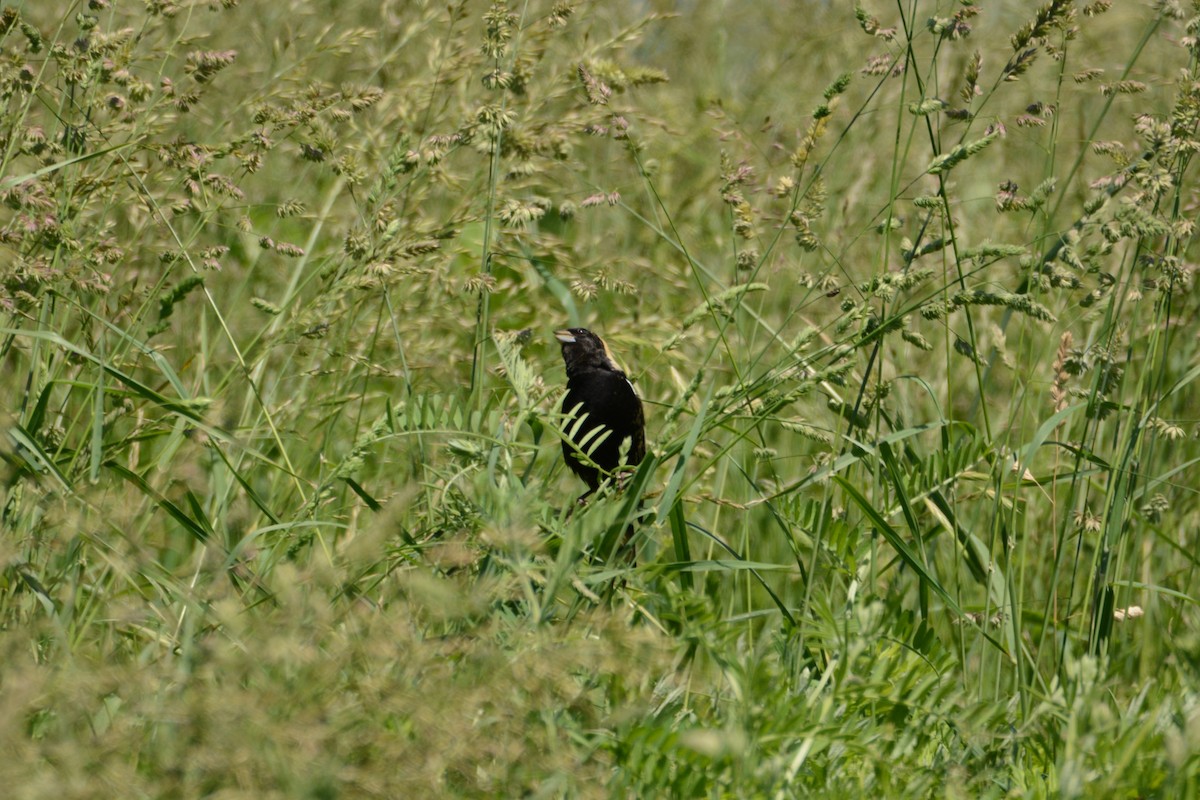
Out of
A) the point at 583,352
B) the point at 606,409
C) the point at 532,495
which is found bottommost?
the point at 606,409

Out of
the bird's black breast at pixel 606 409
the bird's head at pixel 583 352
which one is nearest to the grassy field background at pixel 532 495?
the bird's head at pixel 583 352

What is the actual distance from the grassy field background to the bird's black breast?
7.7 inches

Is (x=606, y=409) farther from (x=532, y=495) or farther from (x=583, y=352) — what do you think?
(x=532, y=495)

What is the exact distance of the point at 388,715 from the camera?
162cm

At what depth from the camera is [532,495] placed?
78.9 inches

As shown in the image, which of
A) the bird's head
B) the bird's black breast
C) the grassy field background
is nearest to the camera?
the grassy field background

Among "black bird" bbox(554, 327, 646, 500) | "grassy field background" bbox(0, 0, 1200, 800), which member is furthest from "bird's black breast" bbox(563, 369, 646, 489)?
"grassy field background" bbox(0, 0, 1200, 800)

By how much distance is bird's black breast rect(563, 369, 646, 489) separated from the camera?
3.61 meters

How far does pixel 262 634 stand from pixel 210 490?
1.65 metres

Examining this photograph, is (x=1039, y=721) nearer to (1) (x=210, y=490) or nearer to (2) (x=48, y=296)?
(1) (x=210, y=490)

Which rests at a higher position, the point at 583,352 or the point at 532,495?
the point at 532,495

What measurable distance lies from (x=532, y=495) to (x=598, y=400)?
1676mm

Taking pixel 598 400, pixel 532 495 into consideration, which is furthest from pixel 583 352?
pixel 532 495

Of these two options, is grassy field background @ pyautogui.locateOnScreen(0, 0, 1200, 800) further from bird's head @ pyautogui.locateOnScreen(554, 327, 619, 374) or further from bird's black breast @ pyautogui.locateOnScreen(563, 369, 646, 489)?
bird's black breast @ pyautogui.locateOnScreen(563, 369, 646, 489)
